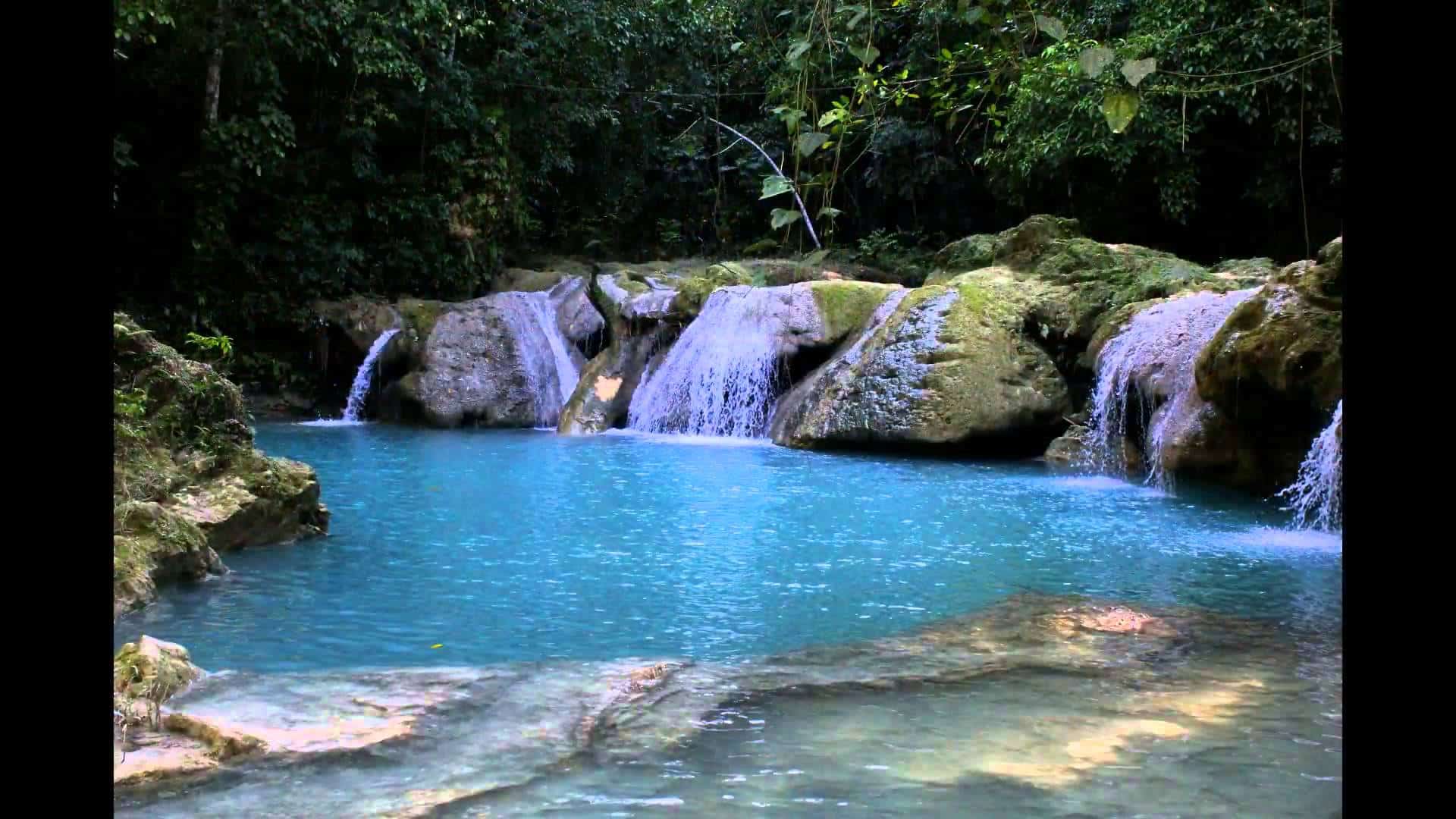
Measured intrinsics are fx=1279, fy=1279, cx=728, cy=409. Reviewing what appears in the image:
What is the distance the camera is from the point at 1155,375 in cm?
1087

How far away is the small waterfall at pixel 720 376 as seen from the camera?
14625 millimetres

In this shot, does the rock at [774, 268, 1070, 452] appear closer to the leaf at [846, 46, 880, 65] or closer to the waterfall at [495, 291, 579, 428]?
the waterfall at [495, 291, 579, 428]

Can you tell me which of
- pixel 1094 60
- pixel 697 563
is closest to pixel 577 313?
pixel 697 563

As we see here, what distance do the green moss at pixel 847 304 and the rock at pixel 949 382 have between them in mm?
1123

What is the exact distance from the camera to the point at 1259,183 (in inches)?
691

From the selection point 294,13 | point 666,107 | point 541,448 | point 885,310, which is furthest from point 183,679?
point 666,107

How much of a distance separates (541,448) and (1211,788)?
1084cm

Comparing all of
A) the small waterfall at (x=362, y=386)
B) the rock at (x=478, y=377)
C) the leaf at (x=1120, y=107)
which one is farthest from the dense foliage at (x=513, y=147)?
the leaf at (x=1120, y=107)

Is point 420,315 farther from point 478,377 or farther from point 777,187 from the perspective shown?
point 777,187

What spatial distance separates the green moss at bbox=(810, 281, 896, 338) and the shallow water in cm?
309

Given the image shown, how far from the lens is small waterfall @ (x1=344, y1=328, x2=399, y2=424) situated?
17.4m

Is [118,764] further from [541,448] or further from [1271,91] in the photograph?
[1271,91]

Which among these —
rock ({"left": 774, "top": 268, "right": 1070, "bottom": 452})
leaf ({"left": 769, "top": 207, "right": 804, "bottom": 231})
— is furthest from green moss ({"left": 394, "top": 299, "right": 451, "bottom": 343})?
leaf ({"left": 769, "top": 207, "right": 804, "bottom": 231})

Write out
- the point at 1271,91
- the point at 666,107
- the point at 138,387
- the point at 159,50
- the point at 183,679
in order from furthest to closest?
the point at 666,107 < the point at 159,50 < the point at 1271,91 < the point at 138,387 < the point at 183,679
